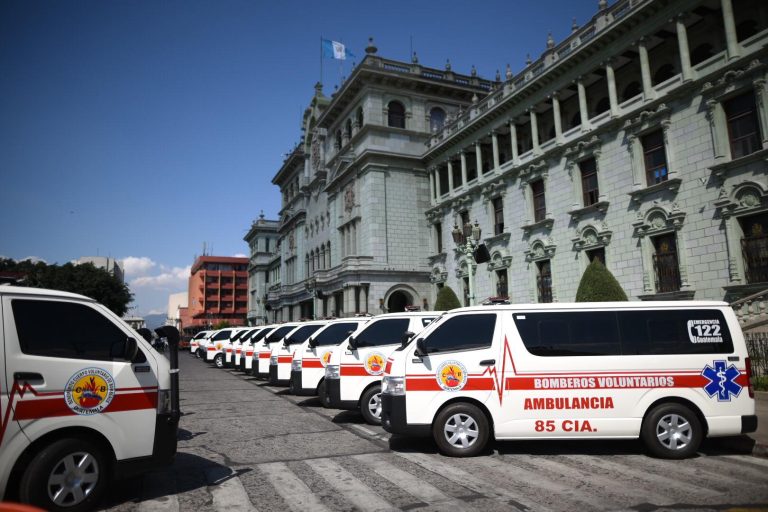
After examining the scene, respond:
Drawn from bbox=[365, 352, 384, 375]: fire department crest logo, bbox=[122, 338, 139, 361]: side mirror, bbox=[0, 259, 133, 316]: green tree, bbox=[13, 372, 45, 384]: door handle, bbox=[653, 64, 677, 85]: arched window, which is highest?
bbox=[653, 64, 677, 85]: arched window

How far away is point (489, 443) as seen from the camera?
27.9ft

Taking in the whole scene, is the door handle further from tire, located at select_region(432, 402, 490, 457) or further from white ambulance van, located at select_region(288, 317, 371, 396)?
white ambulance van, located at select_region(288, 317, 371, 396)

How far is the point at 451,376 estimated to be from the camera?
7.78m

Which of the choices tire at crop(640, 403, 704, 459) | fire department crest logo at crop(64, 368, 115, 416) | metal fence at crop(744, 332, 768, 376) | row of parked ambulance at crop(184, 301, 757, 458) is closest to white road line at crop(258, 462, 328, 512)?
row of parked ambulance at crop(184, 301, 757, 458)

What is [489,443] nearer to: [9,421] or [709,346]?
[709,346]

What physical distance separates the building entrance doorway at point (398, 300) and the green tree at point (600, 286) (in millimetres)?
19240

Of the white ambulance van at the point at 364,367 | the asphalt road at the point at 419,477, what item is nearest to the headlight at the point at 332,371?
the white ambulance van at the point at 364,367

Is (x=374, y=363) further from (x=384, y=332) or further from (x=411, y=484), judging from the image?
(x=411, y=484)

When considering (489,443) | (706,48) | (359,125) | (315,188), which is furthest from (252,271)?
(489,443)

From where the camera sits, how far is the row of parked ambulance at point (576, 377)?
24.7 ft

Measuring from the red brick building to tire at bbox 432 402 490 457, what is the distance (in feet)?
377

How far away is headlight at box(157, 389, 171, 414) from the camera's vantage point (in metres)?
5.82

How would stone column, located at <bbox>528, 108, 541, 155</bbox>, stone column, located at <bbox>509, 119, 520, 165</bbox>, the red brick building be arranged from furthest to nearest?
the red brick building, stone column, located at <bbox>509, 119, 520, 165</bbox>, stone column, located at <bbox>528, 108, 541, 155</bbox>

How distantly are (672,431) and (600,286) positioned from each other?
12.9 metres
